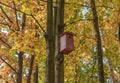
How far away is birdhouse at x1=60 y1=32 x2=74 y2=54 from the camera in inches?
201

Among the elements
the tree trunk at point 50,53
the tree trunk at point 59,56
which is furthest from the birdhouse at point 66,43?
the tree trunk at point 50,53

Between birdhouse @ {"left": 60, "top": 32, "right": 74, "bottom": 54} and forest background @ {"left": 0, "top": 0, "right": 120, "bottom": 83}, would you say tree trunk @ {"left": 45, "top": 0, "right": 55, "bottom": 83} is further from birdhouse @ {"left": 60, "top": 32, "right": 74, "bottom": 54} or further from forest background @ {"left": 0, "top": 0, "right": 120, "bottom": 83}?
birdhouse @ {"left": 60, "top": 32, "right": 74, "bottom": 54}

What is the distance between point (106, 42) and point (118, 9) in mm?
3013

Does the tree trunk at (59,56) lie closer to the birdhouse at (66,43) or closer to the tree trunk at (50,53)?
the birdhouse at (66,43)

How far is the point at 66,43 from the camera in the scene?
16.8 feet

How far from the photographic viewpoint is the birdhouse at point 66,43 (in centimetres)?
510

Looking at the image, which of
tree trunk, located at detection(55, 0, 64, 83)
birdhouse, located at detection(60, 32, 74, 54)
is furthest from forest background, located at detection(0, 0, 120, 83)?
birdhouse, located at detection(60, 32, 74, 54)

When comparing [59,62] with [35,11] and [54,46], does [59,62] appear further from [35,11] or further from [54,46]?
[35,11]

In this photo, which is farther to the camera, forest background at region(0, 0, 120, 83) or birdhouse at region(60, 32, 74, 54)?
forest background at region(0, 0, 120, 83)

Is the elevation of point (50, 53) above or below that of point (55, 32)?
below

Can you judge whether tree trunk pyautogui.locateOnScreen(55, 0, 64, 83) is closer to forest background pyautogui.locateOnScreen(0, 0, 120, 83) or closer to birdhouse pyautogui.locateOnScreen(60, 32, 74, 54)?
forest background pyautogui.locateOnScreen(0, 0, 120, 83)

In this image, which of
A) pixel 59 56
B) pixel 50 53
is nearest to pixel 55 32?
pixel 50 53

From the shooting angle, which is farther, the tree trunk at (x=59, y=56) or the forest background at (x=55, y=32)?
the forest background at (x=55, y=32)

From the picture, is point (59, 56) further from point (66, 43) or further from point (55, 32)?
point (55, 32)
